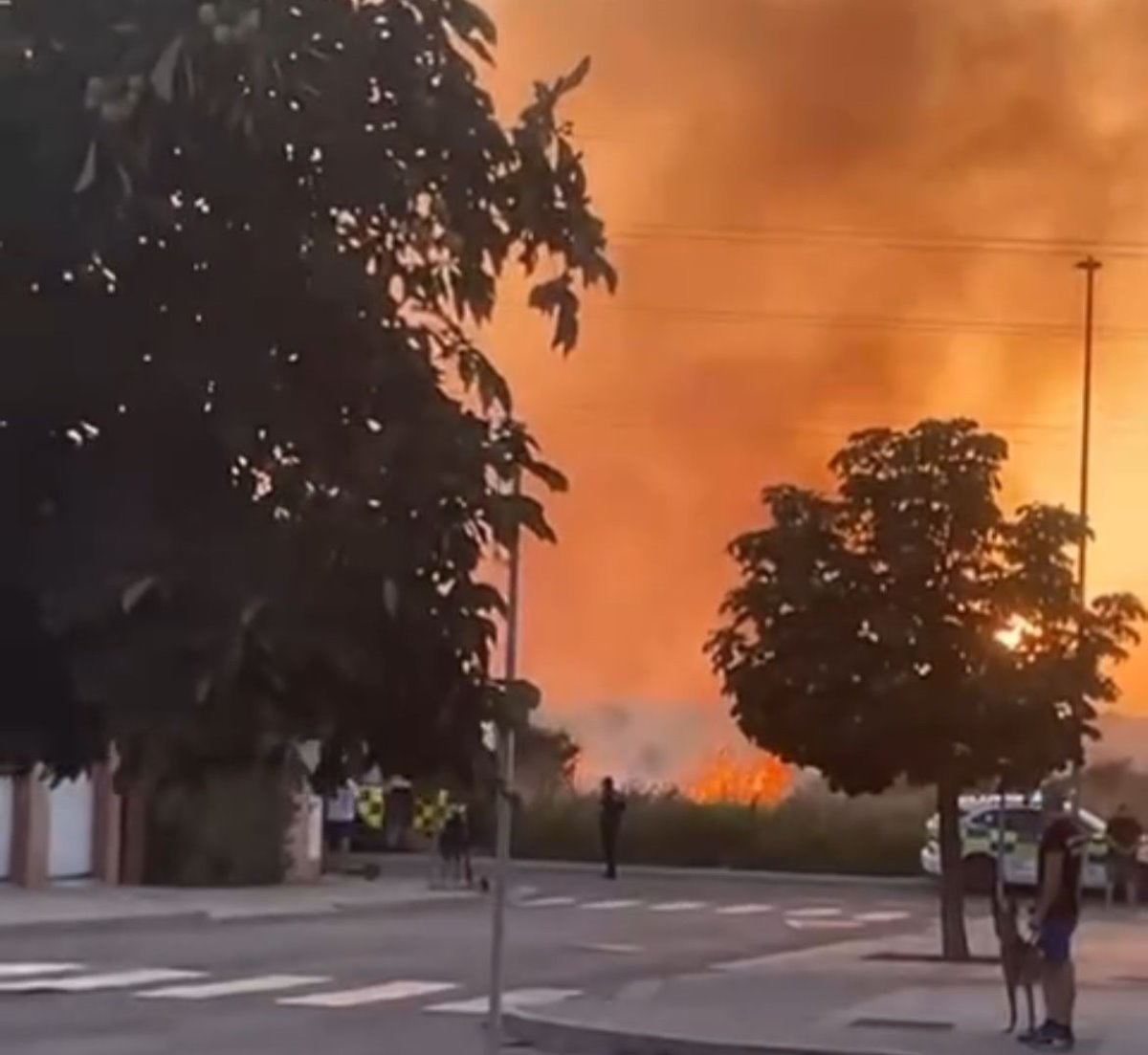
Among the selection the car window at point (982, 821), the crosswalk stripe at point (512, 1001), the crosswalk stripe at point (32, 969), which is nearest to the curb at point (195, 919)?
the crosswalk stripe at point (32, 969)

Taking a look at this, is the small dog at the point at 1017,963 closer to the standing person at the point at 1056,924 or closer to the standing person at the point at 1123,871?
the standing person at the point at 1056,924

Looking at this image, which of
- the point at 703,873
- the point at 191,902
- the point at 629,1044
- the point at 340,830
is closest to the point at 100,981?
the point at 629,1044

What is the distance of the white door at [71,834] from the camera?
40.0m

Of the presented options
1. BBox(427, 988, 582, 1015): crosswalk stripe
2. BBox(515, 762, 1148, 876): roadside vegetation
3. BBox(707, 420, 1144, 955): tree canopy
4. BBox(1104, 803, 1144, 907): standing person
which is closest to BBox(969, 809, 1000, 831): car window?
BBox(1104, 803, 1144, 907): standing person

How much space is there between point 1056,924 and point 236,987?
8.13 m

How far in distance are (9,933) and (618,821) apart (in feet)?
71.3

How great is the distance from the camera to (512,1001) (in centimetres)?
2341

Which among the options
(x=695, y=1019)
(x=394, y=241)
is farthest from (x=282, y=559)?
(x=695, y=1019)

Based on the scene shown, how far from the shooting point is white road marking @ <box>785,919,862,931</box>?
37.3 metres

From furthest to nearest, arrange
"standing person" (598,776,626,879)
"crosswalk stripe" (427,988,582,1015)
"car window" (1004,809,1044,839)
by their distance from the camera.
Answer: "standing person" (598,776,626,879)
"car window" (1004,809,1044,839)
"crosswalk stripe" (427,988,582,1015)

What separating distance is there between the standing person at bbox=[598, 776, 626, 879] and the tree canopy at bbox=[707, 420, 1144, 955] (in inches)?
829

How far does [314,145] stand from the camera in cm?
560

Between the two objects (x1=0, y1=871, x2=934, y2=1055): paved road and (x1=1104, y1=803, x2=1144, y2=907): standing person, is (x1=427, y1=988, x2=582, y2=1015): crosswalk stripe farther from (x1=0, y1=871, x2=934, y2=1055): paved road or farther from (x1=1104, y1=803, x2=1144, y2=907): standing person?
(x1=1104, y1=803, x2=1144, y2=907): standing person

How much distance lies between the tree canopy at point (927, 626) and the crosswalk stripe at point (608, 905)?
12.9m
